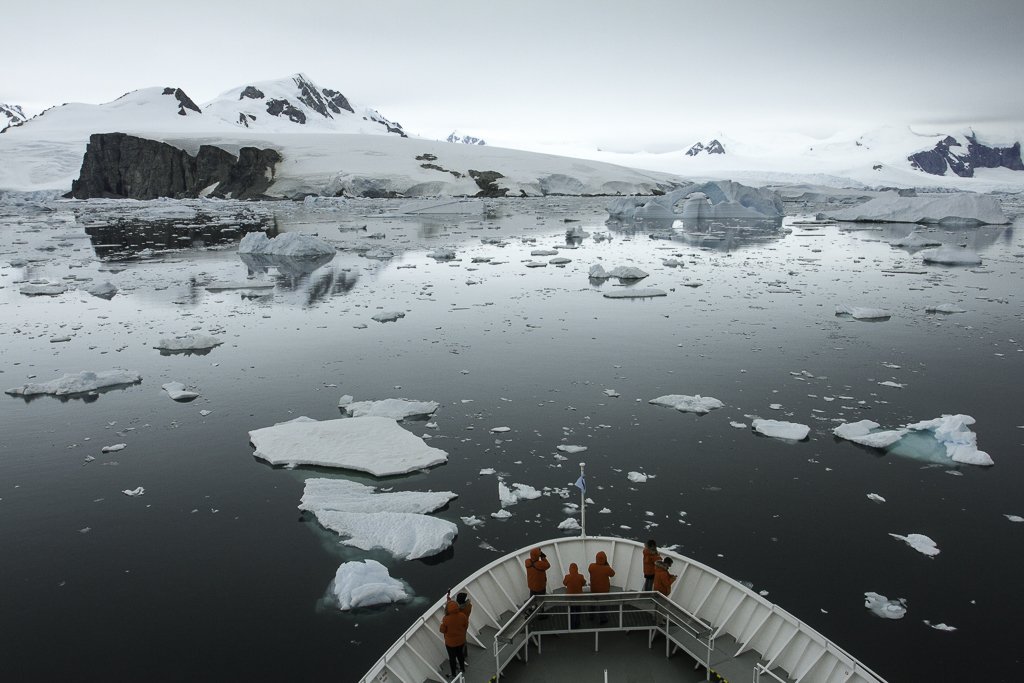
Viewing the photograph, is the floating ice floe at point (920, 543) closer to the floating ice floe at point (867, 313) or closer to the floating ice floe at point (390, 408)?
the floating ice floe at point (390, 408)

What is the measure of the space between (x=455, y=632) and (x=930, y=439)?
888 cm

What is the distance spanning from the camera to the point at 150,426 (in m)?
12.4

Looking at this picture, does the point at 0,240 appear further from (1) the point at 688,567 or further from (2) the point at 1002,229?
(2) the point at 1002,229

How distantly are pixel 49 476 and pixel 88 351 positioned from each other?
26.2ft

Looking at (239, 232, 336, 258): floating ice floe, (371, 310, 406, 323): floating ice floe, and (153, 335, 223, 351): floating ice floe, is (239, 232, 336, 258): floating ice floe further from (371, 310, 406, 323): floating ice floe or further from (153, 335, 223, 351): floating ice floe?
(153, 335, 223, 351): floating ice floe

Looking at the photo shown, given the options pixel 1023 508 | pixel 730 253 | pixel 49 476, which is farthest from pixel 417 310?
pixel 730 253

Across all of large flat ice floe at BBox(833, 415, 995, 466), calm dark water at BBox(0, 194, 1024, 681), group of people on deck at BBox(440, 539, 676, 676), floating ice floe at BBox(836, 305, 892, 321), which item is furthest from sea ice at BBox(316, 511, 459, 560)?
floating ice floe at BBox(836, 305, 892, 321)

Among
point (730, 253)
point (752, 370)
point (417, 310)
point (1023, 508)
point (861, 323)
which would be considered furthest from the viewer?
point (730, 253)

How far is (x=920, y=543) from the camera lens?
8.27 meters

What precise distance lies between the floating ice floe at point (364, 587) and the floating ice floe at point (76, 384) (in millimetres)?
9422

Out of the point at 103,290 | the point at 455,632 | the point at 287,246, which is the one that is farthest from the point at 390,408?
the point at 287,246

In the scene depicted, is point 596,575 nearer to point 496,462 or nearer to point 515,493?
point 515,493

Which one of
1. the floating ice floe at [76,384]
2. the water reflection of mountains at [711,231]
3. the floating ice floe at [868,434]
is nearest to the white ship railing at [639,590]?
the floating ice floe at [868,434]

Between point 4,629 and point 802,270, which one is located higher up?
point 802,270
